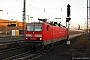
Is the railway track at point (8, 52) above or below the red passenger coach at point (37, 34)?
below

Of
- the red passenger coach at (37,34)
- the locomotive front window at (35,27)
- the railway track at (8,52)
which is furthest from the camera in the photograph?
the locomotive front window at (35,27)

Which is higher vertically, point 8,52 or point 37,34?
point 37,34

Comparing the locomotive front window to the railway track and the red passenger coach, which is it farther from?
the railway track

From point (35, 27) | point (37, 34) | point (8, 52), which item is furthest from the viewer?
point (35, 27)

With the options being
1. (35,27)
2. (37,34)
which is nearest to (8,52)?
(37,34)

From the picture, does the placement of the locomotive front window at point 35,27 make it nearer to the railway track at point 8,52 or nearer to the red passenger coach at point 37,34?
the red passenger coach at point 37,34

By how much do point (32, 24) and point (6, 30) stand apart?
70.5 m

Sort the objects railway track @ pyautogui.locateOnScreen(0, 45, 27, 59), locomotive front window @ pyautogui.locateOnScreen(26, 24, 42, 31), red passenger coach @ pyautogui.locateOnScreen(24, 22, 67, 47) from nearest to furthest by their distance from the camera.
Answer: railway track @ pyautogui.locateOnScreen(0, 45, 27, 59) → red passenger coach @ pyautogui.locateOnScreen(24, 22, 67, 47) → locomotive front window @ pyautogui.locateOnScreen(26, 24, 42, 31)

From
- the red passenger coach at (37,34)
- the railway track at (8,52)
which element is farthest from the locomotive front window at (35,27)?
the railway track at (8,52)

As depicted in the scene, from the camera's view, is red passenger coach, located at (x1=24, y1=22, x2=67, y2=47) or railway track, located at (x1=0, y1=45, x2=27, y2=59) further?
red passenger coach, located at (x1=24, y1=22, x2=67, y2=47)

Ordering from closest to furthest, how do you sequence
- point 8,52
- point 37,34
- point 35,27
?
point 8,52 < point 37,34 < point 35,27

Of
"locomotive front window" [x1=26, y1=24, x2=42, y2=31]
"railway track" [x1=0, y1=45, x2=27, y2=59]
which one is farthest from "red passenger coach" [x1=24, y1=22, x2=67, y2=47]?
"railway track" [x1=0, y1=45, x2=27, y2=59]

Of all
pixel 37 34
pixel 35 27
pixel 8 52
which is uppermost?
pixel 35 27

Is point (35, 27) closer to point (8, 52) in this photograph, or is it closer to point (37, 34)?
point (37, 34)
